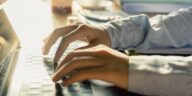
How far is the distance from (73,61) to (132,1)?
782mm

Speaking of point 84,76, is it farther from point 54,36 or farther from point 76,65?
point 54,36

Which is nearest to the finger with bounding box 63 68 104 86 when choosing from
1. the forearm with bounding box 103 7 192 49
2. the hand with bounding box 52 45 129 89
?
the hand with bounding box 52 45 129 89

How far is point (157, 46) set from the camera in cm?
87

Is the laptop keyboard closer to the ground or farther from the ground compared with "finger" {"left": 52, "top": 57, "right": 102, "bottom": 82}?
closer to the ground

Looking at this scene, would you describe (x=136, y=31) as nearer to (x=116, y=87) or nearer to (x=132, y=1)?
(x=116, y=87)

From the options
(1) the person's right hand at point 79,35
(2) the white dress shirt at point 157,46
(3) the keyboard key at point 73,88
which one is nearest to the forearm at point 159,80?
(2) the white dress shirt at point 157,46

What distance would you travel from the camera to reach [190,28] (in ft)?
3.07

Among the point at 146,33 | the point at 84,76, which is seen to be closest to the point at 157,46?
the point at 146,33

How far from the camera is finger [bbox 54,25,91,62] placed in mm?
732

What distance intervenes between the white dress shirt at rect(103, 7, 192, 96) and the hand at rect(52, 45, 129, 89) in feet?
0.06

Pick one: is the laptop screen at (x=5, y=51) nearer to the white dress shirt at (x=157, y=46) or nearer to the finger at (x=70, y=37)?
the finger at (x=70, y=37)

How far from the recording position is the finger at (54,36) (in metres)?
0.78

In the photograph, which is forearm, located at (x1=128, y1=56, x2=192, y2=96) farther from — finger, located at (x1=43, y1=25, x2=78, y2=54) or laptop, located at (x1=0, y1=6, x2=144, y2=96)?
finger, located at (x1=43, y1=25, x2=78, y2=54)

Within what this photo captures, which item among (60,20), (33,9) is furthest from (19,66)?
(33,9)
